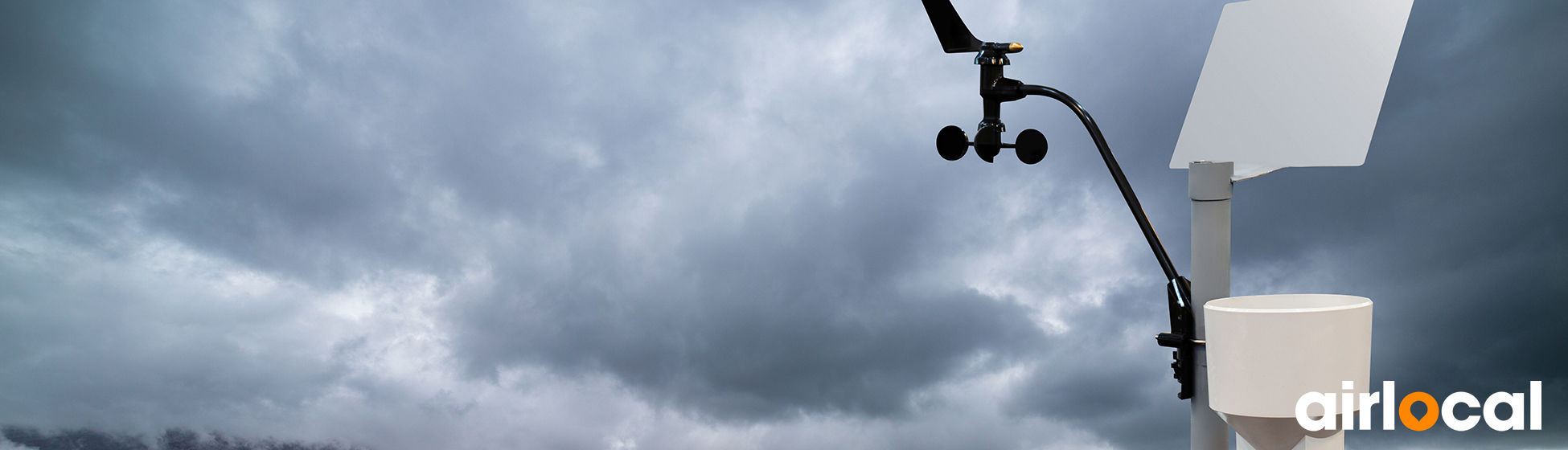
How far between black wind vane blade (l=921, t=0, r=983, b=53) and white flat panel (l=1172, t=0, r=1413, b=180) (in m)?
1.14

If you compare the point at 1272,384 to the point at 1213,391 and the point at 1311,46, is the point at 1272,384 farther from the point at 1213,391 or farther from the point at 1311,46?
the point at 1311,46

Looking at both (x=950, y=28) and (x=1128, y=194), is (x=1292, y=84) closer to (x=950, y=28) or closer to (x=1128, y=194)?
(x=1128, y=194)

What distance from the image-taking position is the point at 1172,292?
403cm

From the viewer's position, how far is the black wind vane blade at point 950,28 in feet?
14.5

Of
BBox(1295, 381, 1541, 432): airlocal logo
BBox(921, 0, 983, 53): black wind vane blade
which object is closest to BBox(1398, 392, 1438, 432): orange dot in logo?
BBox(1295, 381, 1541, 432): airlocal logo

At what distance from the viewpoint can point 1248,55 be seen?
3.76 meters

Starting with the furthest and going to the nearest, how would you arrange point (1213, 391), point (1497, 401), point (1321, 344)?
point (1497, 401) < point (1213, 391) < point (1321, 344)

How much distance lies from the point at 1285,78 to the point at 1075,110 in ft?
2.90

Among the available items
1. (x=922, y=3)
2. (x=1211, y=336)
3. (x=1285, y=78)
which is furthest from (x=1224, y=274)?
(x=922, y=3)

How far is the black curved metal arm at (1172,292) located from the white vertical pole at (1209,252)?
0.12 feet

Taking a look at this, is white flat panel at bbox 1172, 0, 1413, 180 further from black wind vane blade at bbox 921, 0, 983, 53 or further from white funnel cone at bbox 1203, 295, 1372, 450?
black wind vane blade at bbox 921, 0, 983, 53

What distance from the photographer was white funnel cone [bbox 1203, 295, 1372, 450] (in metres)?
3.22

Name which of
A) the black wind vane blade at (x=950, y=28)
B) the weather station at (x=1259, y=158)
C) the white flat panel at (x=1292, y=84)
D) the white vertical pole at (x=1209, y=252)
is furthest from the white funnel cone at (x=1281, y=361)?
the black wind vane blade at (x=950, y=28)

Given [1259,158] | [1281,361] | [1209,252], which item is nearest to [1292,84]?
[1259,158]
